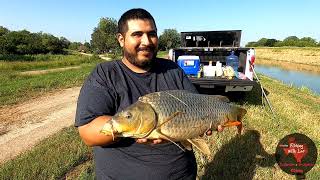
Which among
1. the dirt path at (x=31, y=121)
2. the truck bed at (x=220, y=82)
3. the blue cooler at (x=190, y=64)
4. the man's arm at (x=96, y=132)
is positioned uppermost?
the man's arm at (x=96, y=132)

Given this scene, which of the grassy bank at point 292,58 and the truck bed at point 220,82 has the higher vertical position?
the truck bed at point 220,82

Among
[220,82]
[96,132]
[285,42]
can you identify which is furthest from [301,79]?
[285,42]

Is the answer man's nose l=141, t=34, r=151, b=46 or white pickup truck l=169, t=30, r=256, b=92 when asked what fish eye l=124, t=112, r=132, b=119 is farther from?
white pickup truck l=169, t=30, r=256, b=92

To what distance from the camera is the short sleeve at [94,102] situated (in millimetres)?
2479

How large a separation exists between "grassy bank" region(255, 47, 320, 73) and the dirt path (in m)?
34.8

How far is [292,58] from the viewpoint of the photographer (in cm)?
5381

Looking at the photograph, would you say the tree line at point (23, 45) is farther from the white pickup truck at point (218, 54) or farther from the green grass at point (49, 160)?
the green grass at point (49, 160)

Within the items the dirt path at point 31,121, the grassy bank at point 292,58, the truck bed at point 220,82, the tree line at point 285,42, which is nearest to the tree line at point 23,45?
the grassy bank at point 292,58

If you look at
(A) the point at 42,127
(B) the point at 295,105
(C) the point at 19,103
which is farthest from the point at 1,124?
(B) the point at 295,105

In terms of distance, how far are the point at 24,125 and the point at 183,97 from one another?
7.30m

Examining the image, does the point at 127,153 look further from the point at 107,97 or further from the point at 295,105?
the point at 295,105

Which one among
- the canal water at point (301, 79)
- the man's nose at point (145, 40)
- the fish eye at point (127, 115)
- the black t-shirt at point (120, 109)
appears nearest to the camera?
the fish eye at point (127, 115)

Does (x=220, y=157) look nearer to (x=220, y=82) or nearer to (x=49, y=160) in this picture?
(x=49, y=160)

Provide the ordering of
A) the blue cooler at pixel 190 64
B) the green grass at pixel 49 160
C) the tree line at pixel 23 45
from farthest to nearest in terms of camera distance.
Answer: the tree line at pixel 23 45, the blue cooler at pixel 190 64, the green grass at pixel 49 160
